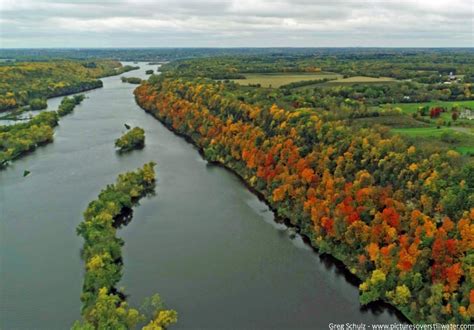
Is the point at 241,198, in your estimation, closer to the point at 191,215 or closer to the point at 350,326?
the point at 191,215

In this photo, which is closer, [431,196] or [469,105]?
[431,196]

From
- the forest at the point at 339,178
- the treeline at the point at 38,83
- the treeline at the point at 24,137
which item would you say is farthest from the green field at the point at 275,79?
the treeline at the point at 38,83

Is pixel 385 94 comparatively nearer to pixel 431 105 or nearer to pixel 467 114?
pixel 431 105

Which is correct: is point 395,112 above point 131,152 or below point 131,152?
above

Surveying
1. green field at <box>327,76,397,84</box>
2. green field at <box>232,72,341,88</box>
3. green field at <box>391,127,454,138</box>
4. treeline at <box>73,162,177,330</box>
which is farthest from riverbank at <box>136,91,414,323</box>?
green field at <box>327,76,397,84</box>

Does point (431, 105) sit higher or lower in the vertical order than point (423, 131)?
higher

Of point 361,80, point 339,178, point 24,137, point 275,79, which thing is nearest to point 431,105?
point 361,80

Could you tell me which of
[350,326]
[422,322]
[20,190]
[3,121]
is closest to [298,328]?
[350,326]
